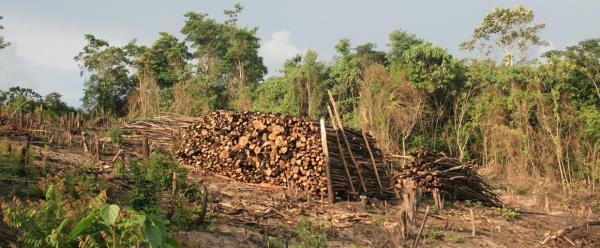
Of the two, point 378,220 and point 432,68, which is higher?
point 432,68

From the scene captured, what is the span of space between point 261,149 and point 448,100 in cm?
1064

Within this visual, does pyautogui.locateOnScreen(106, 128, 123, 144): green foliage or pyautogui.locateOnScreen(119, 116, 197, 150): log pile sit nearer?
pyautogui.locateOnScreen(106, 128, 123, 144): green foliage

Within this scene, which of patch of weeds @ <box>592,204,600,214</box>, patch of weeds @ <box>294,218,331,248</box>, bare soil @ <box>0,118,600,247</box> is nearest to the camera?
patch of weeds @ <box>294,218,331,248</box>

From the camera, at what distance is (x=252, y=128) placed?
9758 mm

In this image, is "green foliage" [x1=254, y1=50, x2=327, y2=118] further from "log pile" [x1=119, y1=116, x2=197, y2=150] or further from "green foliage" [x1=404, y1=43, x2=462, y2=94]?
"log pile" [x1=119, y1=116, x2=197, y2=150]

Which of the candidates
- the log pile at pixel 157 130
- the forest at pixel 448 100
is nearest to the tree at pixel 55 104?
the forest at pixel 448 100

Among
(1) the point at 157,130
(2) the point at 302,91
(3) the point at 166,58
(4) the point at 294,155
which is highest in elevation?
(3) the point at 166,58

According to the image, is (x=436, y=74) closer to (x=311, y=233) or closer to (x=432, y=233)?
(x=432, y=233)

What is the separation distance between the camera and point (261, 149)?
9.54 meters

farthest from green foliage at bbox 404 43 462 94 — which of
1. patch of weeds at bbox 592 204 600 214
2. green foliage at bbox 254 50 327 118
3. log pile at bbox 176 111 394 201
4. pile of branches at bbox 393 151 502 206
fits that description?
log pile at bbox 176 111 394 201

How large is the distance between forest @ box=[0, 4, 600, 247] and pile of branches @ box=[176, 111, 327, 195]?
2.15 metres

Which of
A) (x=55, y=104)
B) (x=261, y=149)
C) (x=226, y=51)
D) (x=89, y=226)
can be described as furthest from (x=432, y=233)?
(x=226, y=51)

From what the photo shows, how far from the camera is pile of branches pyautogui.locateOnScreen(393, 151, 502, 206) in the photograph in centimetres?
981

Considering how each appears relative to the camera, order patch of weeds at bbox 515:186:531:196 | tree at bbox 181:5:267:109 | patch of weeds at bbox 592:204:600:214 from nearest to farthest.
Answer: patch of weeds at bbox 592:204:600:214, patch of weeds at bbox 515:186:531:196, tree at bbox 181:5:267:109
